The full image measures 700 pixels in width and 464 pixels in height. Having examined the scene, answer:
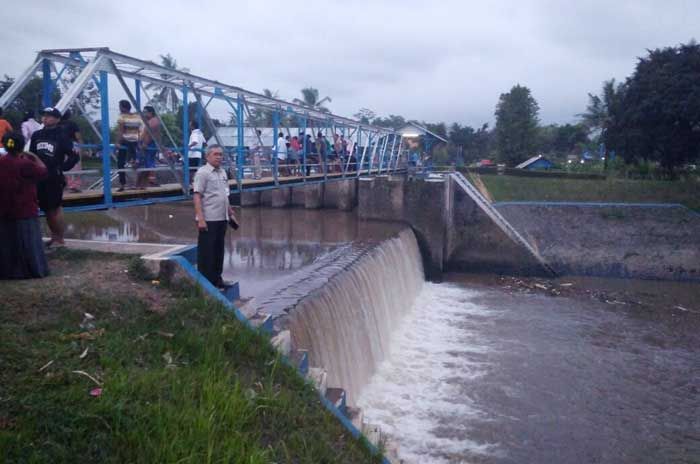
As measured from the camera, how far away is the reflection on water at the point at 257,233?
38.7 feet

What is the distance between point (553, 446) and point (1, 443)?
7388 mm

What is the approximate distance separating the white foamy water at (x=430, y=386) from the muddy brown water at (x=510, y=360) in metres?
0.03

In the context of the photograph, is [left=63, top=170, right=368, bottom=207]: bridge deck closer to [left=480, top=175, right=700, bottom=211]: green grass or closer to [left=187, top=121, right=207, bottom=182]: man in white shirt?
[left=187, top=121, right=207, bottom=182]: man in white shirt

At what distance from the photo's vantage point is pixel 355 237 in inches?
619

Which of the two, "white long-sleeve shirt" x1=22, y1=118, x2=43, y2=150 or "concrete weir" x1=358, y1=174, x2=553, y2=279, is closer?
"white long-sleeve shirt" x1=22, y1=118, x2=43, y2=150

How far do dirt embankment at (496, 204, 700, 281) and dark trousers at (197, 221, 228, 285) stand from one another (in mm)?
17365

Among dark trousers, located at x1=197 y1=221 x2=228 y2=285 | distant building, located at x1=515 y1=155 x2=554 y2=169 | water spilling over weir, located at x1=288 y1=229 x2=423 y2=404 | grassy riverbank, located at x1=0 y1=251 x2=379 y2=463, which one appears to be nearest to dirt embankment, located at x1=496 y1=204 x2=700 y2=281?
water spilling over weir, located at x1=288 y1=229 x2=423 y2=404

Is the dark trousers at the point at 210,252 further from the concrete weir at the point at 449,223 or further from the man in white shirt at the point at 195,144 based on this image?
the concrete weir at the point at 449,223

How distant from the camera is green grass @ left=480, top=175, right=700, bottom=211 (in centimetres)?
2483

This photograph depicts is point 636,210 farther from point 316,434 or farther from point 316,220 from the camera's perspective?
point 316,434

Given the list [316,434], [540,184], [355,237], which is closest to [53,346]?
[316,434]

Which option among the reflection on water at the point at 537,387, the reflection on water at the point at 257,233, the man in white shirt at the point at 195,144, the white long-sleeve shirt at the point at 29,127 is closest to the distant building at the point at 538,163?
the reflection on water at the point at 257,233

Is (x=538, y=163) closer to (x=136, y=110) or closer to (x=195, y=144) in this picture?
(x=195, y=144)

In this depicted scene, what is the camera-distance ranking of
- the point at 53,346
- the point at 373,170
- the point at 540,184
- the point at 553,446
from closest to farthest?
1. the point at 53,346
2. the point at 553,446
3. the point at 373,170
4. the point at 540,184
